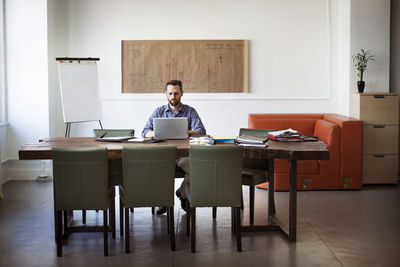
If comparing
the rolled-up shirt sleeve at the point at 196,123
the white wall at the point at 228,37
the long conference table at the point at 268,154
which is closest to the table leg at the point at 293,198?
the long conference table at the point at 268,154

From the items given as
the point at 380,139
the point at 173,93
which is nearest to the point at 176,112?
the point at 173,93

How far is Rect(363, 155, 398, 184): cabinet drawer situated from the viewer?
6949 mm

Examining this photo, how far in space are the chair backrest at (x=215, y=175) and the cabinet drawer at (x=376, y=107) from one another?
3159mm

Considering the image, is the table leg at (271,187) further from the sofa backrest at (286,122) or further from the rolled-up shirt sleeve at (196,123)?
the sofa backrest at (286,122)

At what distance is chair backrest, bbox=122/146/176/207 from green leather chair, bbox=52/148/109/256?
0.18 meters

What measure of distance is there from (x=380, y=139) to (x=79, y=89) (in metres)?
4.17

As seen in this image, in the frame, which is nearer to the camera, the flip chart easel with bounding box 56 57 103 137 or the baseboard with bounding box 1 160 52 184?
the flip chart easel with bounding box 56 57 103 137

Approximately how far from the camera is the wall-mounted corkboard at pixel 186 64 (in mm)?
7816

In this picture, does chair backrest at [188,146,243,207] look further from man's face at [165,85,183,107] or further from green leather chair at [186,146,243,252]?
man's face at [165,85,183,107]

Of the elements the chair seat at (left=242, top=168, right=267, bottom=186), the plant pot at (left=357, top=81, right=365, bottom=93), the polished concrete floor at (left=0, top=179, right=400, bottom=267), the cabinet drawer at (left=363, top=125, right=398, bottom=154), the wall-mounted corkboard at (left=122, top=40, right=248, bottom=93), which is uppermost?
the wall-mounted corkboard at (left=122, top=40, right=248, bottom=93)

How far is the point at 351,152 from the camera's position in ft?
21.9

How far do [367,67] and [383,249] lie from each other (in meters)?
3.55

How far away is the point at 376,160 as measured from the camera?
22.8ft

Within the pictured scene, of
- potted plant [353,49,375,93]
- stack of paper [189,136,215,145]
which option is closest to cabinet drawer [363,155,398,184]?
potted plant [353,49,375,93]
